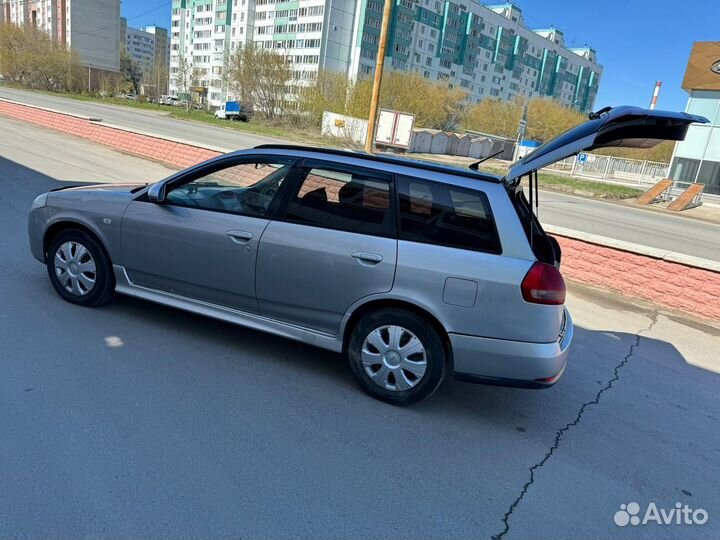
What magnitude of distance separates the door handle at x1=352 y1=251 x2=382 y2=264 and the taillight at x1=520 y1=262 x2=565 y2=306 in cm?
94

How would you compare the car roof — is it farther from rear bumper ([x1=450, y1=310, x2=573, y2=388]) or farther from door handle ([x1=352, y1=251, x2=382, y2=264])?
rear bumper ([x1=450, y1=310, x2=573, y2=388])

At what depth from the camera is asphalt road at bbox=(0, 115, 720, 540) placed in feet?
7.90

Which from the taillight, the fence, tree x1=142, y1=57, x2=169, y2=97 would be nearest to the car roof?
the taillight

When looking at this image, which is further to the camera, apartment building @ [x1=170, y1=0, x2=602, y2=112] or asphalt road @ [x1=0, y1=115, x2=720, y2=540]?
apartment building @ [x1=170, y1=0, x2=602, y2=112]

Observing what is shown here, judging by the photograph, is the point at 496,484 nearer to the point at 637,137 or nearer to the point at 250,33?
the point at 637,137

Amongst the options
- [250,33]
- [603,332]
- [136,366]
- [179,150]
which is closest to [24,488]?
[136,366]

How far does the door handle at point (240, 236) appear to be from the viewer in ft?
12.2

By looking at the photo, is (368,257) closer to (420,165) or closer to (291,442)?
(420,165)

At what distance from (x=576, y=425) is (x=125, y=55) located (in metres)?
139

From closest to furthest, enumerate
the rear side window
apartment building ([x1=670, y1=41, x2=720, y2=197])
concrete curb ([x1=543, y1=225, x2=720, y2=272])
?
1. the rear side window
2. concrete curb ([x1=543, y1=225, x2=720, y2=272])
3. apartment building ([x1=670, y1=41, x2=720, y2=197])

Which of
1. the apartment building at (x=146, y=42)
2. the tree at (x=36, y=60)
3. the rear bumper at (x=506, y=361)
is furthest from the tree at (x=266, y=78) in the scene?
the apartment building at (x=146, y=42)

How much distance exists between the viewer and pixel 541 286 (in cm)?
315

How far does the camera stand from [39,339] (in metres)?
3.76

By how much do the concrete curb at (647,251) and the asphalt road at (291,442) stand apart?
84.3 inches
